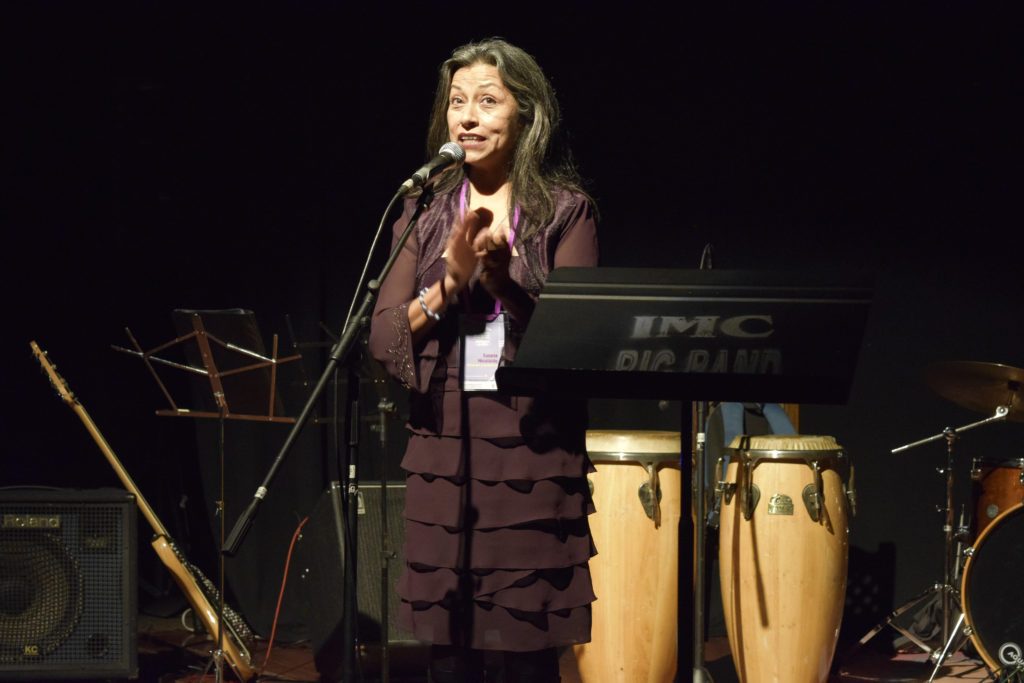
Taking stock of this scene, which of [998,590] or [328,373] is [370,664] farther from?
[328,373]

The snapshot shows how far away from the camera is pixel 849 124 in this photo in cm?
468

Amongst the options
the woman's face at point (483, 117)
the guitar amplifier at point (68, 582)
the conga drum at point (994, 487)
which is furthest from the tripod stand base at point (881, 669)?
A: the woman's face at point (483, 117)

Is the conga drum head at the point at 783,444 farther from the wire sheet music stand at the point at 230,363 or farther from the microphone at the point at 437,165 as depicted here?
the microphone at the point at 437,165

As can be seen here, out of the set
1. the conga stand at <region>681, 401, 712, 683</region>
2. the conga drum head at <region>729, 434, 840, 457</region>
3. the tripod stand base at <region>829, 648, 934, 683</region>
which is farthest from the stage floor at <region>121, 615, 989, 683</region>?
the conga drum head at <region>729, 434, 840, 457</region>

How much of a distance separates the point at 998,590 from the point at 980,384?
76 cm

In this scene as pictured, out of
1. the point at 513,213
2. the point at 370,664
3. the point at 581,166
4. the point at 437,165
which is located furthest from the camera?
the point at 581,166

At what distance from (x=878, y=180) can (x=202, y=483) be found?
11.0 ft

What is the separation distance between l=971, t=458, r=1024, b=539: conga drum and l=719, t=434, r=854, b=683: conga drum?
29.8 inches

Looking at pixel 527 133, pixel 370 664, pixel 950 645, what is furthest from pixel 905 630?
pixel 527 133

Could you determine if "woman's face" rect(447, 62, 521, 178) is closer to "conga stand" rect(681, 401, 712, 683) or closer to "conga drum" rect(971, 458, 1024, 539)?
"conga stand" rect(681, 401, 712, 683)

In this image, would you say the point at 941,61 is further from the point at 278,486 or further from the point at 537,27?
the point at 278,486

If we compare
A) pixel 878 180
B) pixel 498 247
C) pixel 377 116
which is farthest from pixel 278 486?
pixel 498 247

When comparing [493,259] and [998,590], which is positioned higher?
[493,259]

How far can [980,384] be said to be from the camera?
3.97 m
